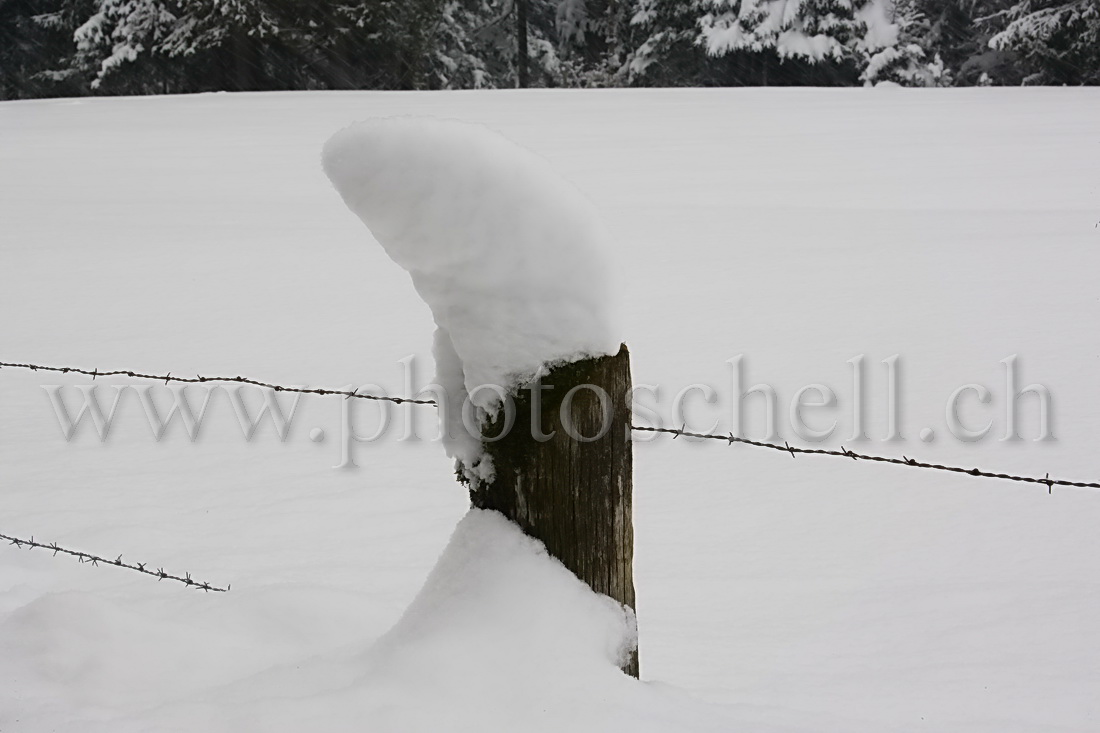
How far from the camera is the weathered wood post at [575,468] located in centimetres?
160

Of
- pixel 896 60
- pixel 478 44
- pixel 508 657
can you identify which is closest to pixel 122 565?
pixel 508 657

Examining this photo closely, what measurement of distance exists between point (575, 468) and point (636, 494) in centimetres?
240

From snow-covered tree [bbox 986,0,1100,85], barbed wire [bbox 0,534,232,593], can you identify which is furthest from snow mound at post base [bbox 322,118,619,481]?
snow-covered tree [bbox 986,0,1100,85]

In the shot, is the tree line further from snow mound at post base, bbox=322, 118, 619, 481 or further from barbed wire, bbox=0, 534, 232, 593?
snow mound at post base, bbox=322, 118, 619, 481

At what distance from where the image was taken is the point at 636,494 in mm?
3980

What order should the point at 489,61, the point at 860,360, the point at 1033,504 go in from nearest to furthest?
the point at 1033,504, the point at 860,360, the point at 489,61

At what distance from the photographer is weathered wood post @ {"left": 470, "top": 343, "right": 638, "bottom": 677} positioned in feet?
5.24

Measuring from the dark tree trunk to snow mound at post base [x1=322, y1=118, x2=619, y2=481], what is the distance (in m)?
→ 25.2

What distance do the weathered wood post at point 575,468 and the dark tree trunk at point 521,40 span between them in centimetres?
2530

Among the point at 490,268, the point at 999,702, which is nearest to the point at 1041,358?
the point at 999,702

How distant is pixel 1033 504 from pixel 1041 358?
185 centimetres

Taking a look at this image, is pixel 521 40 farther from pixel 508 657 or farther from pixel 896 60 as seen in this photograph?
pixel 508 657

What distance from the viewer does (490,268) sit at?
1.58 metres

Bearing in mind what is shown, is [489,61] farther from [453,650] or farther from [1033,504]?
[453,650]
